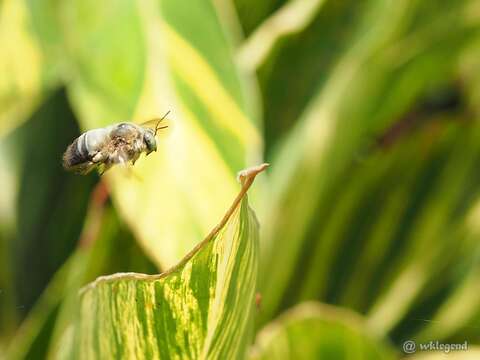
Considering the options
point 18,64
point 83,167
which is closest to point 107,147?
point 83,167

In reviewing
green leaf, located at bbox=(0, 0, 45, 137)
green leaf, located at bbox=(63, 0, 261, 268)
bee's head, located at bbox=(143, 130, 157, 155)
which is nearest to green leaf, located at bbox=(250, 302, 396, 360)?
green leaf, located at bbox=(63, 0, 261, 268)

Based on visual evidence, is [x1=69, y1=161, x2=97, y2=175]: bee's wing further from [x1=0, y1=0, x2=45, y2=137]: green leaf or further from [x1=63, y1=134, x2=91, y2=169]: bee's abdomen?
[x1=0, y1=0, x2=45, y2=137]: green leaf

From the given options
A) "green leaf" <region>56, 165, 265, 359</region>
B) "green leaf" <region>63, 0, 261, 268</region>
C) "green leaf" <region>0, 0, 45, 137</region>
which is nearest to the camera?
"green leaf" <region>56, 165, 265, 359</region>

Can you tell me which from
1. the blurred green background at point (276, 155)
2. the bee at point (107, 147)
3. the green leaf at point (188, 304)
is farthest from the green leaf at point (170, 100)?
the green leaf at point (188, 304)

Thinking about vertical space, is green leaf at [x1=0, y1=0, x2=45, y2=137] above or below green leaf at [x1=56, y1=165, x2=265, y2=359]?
above

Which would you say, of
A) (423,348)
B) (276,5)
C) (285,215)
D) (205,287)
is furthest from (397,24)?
(205,287)

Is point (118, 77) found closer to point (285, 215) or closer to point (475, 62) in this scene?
point (285, 215)

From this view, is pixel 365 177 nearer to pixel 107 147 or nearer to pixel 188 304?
pixel 107 147
